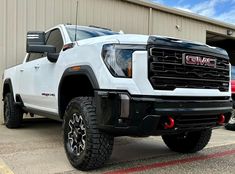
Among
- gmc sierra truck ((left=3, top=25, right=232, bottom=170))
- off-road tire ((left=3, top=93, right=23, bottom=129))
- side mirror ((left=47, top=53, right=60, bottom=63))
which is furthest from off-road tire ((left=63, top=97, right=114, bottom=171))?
off-road tire ((left=3, top=93, right=23, bottom=129))

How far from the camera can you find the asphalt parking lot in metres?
4.69

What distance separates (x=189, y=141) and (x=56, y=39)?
2.79m

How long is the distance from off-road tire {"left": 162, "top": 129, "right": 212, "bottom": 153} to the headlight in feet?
6.19

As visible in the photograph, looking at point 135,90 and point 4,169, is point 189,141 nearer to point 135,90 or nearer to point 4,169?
point 135,90

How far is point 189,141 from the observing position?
18.9 ft

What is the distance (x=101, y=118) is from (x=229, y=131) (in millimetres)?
5807

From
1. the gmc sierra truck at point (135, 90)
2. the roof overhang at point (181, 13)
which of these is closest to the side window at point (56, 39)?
the gmc sierra truck at point (135, 90)

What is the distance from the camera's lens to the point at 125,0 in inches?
457

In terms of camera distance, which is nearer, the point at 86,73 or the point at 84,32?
the point at 86,73

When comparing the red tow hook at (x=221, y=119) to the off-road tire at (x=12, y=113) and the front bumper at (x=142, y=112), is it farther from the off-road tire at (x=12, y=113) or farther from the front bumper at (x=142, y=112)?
the off-road tire at (x=12, y=113)

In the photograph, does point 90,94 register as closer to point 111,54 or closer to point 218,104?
point 111,54

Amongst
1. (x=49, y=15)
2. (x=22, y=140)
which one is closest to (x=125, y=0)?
(x=49, y=15)

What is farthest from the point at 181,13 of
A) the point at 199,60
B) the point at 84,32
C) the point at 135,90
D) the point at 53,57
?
the point at 135,90

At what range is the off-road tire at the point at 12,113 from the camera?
794 centimetres
